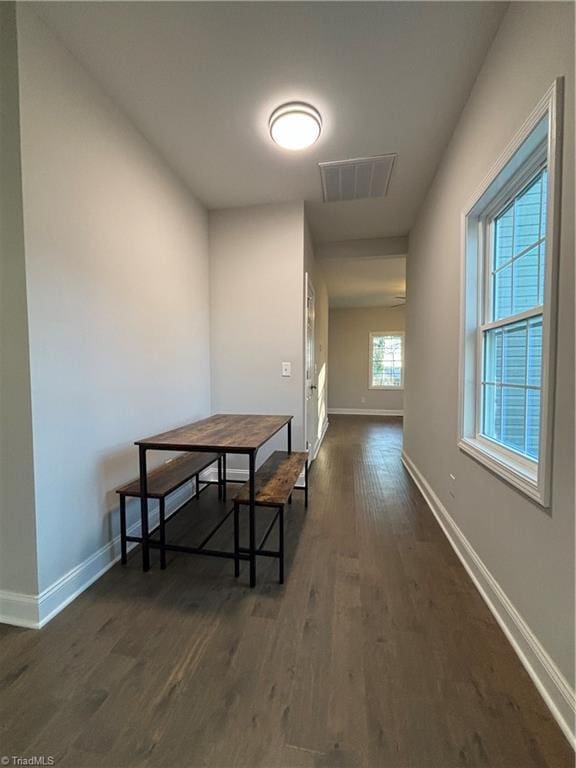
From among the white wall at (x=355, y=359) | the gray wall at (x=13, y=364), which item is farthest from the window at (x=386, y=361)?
the gray wall at (x=13, y=364)

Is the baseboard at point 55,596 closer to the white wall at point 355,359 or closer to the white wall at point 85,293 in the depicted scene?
the white wall at point 85,293

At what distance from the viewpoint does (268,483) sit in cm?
217

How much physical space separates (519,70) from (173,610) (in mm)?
2905

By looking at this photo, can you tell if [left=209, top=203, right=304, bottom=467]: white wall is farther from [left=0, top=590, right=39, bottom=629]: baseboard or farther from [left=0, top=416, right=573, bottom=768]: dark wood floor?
[left=0, top=590, right=39, bottom=629]: baseboard

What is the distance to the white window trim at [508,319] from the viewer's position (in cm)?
115

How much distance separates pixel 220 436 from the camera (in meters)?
2.05

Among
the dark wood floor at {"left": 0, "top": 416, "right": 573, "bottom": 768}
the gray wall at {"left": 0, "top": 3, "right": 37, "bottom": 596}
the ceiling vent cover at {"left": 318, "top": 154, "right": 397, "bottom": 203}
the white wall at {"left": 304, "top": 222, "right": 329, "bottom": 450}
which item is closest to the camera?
the dark wood floor at {"left": 0, "top": 416, "right": 573, "bottom": 768}

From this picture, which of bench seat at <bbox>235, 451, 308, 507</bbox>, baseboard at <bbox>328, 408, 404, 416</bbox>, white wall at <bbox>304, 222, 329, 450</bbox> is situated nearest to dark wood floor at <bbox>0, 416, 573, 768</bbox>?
bench seat at <bbox>235, 451, 308, 507</bbox>

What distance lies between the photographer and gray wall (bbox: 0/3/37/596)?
1403 millimetres

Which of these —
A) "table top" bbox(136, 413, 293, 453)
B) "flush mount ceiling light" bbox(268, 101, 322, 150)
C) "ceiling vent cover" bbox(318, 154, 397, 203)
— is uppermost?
"ceiling vent cover" bbox(318, 154, 397, 203)

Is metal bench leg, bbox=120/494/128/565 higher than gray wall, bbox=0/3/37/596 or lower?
Result: lower

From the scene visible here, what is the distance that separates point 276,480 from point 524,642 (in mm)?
1432

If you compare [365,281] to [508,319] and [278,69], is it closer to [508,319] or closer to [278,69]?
[278,69]

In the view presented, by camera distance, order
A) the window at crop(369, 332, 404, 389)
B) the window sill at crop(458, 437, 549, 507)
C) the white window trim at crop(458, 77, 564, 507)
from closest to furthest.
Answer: the white window trim at crop(458, 77, 564, 507) < the window sill at crop(458, 437, 549, 507) < the window at crop(369, 332, 404, 389)
